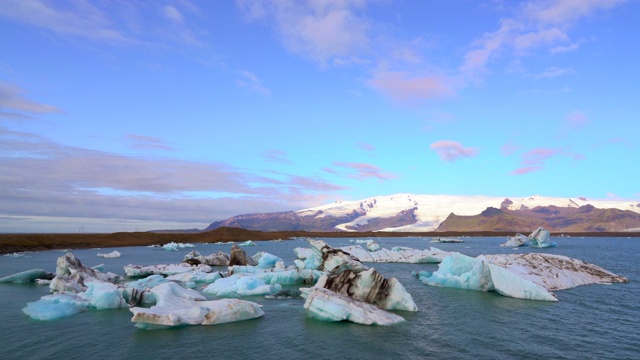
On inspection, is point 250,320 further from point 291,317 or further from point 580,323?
point 580,323

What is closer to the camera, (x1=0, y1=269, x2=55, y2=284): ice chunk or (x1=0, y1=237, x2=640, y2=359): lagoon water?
(x1=0, y1=237, x2=640, y2=359): lagoon water

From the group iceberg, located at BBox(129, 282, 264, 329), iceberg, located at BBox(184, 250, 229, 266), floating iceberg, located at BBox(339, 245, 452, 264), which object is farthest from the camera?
floating iceberg, located at BBox(339, 245, 452, 264)

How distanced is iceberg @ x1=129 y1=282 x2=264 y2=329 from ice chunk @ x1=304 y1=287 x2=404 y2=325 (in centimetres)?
255

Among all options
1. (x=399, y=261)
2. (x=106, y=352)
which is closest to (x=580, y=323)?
(x=106, y=352)

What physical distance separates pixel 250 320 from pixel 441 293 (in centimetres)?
1211

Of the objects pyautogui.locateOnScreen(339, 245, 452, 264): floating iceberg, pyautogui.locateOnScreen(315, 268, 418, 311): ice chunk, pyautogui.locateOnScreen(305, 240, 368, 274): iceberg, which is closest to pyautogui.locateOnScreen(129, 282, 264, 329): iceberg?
pyautogui.locateOnScreen(315, 268, 418, 311): ice chunk

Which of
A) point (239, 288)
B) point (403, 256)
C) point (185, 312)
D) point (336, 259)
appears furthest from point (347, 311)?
point (403, 256)

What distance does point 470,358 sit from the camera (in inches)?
464

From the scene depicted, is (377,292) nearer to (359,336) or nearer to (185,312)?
(359,336)

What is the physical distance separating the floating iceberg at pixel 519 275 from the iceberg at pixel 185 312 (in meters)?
13.5

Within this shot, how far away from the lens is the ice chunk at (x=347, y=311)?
15656 mm

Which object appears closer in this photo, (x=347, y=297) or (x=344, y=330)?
(x=344, y=330)

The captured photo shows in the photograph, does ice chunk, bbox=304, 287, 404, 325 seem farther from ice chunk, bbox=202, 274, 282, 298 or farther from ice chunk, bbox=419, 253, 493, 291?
ice chunk, bbox=419, 253, 493, 291

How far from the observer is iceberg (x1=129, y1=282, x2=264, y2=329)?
47.6 ft
